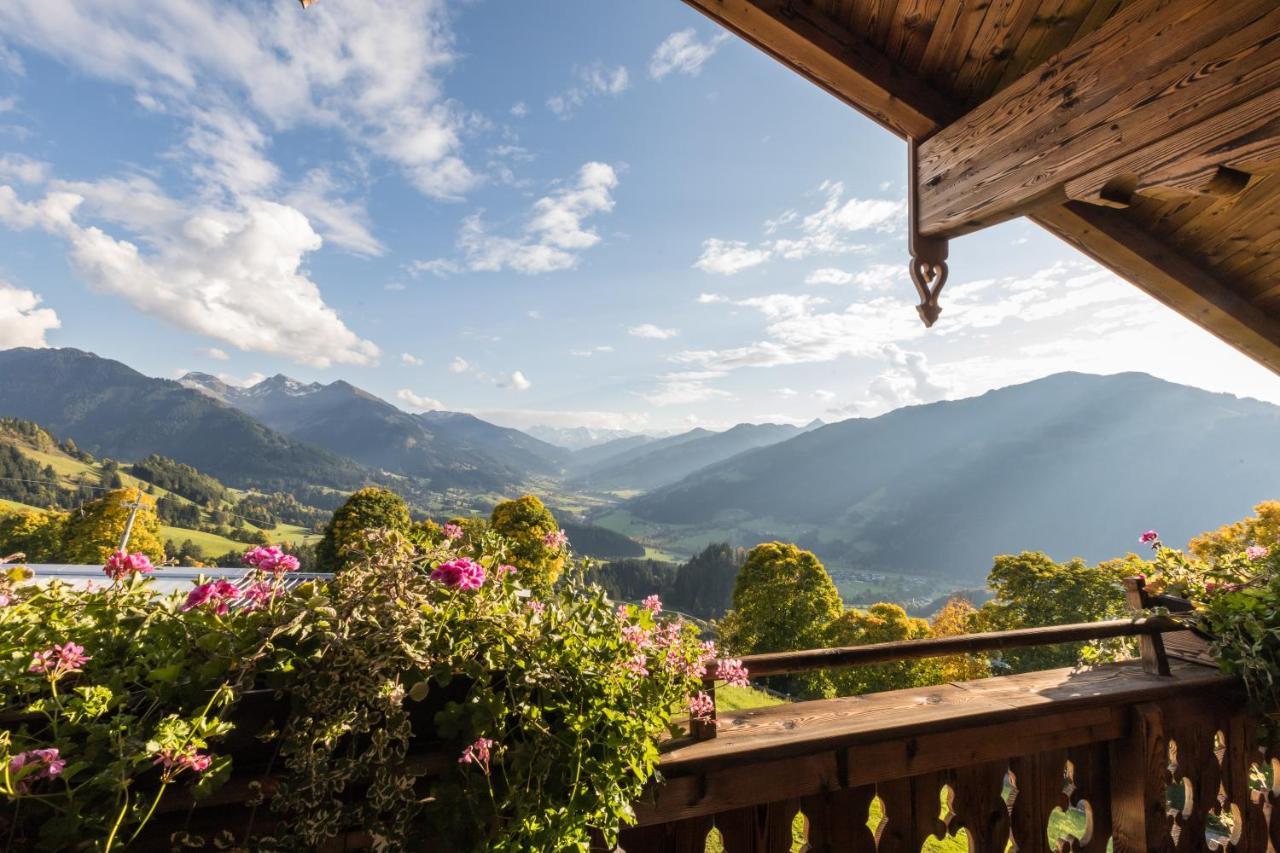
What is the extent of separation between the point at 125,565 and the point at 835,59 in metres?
2.46

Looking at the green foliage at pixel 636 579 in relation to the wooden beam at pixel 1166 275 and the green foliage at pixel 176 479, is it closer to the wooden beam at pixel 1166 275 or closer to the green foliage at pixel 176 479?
the wooden beam at pixel 1166 275

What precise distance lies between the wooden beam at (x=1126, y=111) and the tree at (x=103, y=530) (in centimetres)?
2505

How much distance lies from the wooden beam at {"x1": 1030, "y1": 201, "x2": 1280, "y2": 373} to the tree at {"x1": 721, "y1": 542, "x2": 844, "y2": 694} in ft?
53.4

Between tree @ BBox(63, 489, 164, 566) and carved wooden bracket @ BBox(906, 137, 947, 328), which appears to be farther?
tree @ BBox(63, 489, 164, 566)

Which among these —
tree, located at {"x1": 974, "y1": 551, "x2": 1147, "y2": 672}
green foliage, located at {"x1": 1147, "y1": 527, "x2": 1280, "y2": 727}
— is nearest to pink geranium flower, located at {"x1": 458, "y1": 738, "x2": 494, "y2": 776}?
green foliage, located at {"x1": 1147, "y1": 527, "x2": 1280, "y2": 727}

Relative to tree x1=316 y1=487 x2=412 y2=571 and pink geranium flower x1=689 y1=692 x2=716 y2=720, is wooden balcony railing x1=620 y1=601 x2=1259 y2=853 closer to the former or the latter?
pink geranium flower x1=689 y1=692 x2=716 y2=720

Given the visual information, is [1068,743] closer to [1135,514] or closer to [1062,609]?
[1062,609]

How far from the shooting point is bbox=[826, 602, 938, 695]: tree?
51.9 feet

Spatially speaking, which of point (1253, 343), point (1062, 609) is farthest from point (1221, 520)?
point (1253, 343)

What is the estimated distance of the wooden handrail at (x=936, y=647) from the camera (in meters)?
1.59

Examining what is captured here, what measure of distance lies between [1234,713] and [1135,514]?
459 ft

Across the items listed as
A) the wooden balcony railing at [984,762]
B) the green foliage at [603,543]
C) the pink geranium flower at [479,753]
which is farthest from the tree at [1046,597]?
the green foliage at [603,543]

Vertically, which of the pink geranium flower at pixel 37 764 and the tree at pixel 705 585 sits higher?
the pink geranium flower at pixel 37 764

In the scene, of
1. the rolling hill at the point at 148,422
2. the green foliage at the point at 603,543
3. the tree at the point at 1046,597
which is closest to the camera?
the tree at the point at 1046,597
